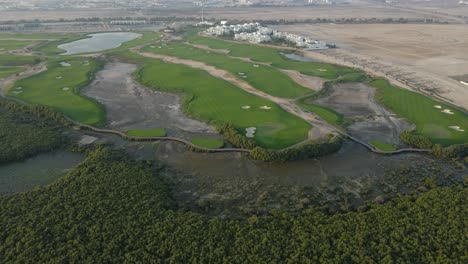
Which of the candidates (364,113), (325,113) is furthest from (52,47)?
(364,113)

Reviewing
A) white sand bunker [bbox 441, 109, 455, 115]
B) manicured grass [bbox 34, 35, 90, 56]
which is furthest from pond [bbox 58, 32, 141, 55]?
white sand bunker [bbox 441, 109, 455, 115]

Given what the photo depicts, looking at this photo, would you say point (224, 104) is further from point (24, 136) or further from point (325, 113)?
point (24, 136)

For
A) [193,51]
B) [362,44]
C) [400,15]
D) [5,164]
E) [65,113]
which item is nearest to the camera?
[5,164]

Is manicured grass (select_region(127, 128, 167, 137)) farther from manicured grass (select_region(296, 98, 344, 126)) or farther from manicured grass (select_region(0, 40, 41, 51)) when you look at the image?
manicured grass (select_region(0, 40, 41, 51))

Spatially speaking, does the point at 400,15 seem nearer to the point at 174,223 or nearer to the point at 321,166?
the point at 321,166

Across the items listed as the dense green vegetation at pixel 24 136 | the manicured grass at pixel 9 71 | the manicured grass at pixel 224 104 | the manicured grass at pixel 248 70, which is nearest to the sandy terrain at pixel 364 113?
the manicured grass at pixel 248 70

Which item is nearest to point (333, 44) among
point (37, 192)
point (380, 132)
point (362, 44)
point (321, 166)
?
point (362, 44)
